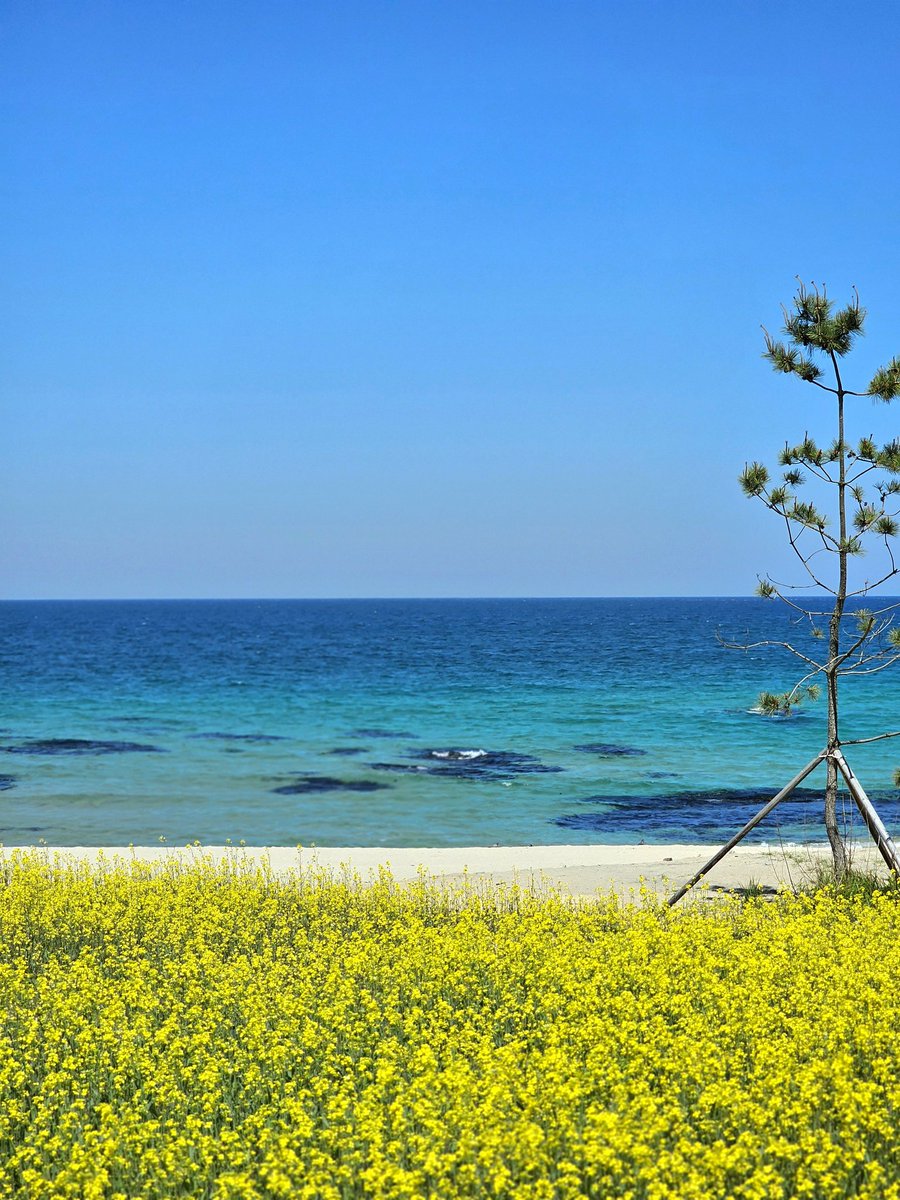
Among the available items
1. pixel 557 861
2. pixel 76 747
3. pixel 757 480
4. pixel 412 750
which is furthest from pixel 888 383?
pixel 76 747

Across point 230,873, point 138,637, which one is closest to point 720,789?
point 230,873

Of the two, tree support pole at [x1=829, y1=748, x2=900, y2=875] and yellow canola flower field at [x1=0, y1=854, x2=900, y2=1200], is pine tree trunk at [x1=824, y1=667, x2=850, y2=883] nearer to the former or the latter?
tree support pole at [x1=829, y1=748, x2=900, y2=875]

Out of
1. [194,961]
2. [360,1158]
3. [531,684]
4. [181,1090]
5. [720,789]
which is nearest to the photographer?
[360,1158]

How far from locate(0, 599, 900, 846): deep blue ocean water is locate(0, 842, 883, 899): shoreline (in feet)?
6.64

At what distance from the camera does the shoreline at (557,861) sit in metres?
15.6

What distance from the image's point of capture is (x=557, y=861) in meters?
18.5

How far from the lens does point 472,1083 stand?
7.21 meters

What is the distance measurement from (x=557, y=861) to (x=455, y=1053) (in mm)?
10468

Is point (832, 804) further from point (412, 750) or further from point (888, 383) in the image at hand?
point (412, 750)

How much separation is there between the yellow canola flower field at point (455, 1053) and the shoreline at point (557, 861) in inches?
106

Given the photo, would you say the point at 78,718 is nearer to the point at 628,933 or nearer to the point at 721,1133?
the point at 628,933

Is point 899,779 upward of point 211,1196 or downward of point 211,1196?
upward

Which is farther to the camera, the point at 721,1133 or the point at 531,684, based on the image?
the point at 531,684

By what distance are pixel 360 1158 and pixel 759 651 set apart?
86.9 m
